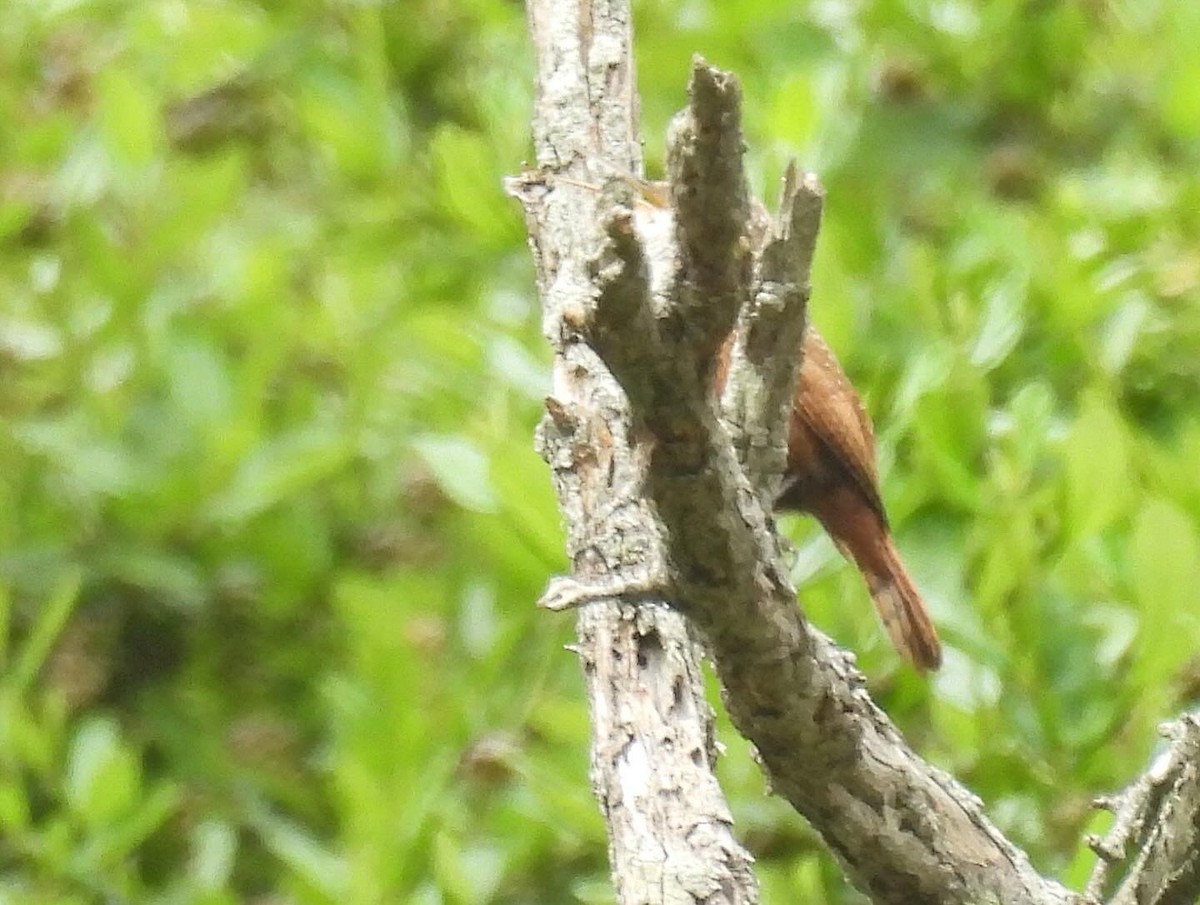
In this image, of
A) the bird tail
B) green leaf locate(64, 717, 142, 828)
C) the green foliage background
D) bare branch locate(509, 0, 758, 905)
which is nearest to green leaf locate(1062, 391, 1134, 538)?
the green foliage background

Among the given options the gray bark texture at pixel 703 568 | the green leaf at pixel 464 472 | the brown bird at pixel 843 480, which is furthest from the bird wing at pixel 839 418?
the gray bark texture at pixel 703 568

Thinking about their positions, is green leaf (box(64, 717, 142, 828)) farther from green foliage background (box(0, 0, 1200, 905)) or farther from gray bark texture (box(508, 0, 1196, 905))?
gray bark texture (box(508, 0, 1196, 905))

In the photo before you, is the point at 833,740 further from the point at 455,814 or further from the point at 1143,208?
the point at 1143,208

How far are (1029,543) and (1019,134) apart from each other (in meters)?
1.17

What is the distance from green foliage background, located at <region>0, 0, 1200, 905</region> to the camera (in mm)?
1839

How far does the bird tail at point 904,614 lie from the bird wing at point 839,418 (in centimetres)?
8

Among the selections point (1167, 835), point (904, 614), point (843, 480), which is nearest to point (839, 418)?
point (843, 480)

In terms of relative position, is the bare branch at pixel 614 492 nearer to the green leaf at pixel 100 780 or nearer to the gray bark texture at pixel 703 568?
the gray bark texture at pixel 703 568

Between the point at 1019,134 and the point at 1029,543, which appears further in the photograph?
the point at 1019,134

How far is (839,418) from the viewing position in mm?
1937

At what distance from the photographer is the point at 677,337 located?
85 centimetres

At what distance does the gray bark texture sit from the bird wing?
0.60 m

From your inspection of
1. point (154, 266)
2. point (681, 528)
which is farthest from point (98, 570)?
point (681, 528)

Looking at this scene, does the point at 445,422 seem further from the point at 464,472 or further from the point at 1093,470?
the point at 1093,470
